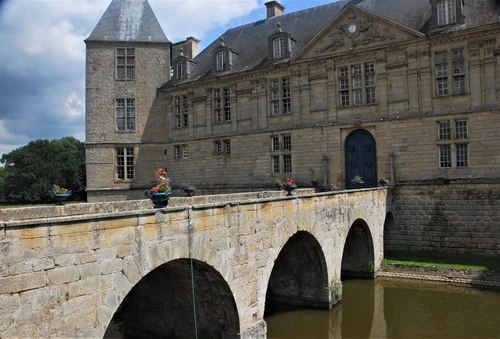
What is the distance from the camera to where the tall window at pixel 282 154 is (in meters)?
23.1

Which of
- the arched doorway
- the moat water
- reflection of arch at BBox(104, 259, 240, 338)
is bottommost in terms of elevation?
the moat water

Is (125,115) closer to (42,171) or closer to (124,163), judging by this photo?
(124,163)

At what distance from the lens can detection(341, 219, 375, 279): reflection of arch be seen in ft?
55.6

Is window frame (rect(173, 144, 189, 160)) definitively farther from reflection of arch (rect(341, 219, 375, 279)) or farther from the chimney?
reflection of arch (rect(341, 219, 375, 279))

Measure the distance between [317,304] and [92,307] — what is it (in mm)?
8973

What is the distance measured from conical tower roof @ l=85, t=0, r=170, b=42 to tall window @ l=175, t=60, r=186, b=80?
1900 mm

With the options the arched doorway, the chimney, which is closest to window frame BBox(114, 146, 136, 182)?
the chimney

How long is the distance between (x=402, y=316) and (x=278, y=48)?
15415mm

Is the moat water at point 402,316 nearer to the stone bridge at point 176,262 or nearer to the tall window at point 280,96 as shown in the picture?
the stone bridge at point 176,262

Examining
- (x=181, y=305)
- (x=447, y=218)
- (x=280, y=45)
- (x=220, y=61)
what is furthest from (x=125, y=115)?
(x=181, y=305)

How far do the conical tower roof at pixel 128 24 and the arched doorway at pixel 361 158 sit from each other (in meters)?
14.3

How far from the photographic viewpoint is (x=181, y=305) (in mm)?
9773

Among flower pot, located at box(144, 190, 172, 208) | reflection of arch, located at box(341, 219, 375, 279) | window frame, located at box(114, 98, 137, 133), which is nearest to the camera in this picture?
flower pot, located at box(144, 190, 172, 208)

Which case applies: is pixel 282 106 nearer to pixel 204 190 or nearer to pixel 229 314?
pixel 204 190
